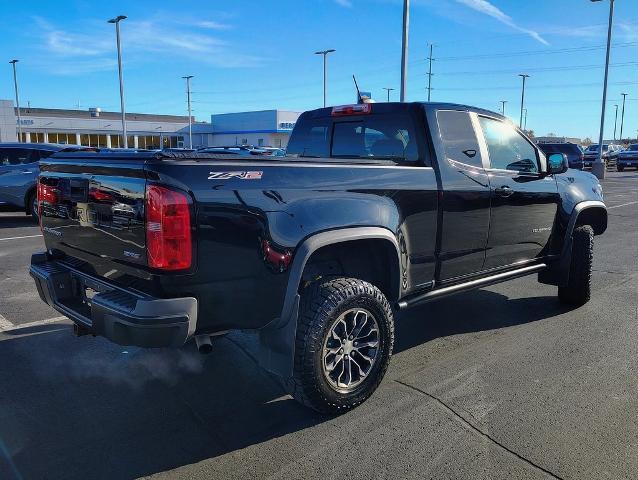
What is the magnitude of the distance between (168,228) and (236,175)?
0.46 metres

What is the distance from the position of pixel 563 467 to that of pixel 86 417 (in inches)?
108

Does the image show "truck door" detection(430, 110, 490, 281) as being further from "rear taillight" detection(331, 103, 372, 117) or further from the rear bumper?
the rear bumper

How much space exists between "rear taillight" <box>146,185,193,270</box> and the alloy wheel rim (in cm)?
107

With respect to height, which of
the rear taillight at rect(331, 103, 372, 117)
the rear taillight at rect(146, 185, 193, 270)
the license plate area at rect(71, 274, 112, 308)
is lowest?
the license plate area at rect(71, 274, 112, 308)

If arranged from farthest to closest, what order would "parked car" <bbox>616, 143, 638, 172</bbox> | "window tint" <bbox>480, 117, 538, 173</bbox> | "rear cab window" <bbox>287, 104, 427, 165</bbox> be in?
"parked car" <bbox>616, 143, 638, 172</bbox>, "window tint" <bbox>480, 117, 538, 173</bbox>, "rear cab window" <bbox>287, 104, 427, 165</bbox>

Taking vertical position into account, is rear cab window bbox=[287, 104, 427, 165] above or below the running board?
above

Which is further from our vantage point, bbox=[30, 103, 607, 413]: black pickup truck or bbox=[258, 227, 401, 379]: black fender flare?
bbox=[258, 227, 401, 379]: black fender flare

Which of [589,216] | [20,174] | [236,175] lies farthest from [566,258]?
[20,174]

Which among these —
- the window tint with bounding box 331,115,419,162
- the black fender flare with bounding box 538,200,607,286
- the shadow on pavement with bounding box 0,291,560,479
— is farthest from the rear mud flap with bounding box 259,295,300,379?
the black fender flare with bounding box 538,200,607,286

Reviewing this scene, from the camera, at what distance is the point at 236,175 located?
9.71 feet

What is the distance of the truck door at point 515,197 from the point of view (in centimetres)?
465

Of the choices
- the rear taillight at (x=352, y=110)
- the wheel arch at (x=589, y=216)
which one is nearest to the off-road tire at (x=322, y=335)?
the rear taillight at (x=352, y=110)

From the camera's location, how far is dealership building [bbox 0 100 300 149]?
172ft

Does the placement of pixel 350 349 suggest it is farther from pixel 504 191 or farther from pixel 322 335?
pixel 504 191
